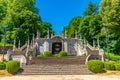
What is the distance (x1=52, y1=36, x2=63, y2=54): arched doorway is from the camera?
165 feet

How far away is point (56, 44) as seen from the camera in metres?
51.2

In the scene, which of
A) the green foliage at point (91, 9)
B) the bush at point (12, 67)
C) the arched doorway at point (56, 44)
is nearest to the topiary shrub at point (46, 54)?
the arched doorway at point (56, 44)

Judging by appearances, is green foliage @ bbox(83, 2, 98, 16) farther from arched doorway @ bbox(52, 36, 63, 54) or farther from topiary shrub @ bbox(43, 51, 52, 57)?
topiary shrub @ bbox(43, 51, 52, 57)

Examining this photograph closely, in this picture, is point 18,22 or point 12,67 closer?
point 12,67

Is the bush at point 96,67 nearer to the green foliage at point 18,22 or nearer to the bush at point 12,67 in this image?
the bush at point 12,67

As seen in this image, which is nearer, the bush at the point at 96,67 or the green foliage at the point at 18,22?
the bush at the point at 96,67

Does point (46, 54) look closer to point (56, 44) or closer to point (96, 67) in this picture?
point (56, 44)

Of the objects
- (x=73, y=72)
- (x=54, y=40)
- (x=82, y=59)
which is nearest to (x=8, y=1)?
(x=54, y=40)

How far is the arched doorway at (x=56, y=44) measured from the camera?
50.4 metres

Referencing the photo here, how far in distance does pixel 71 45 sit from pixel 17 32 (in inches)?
491

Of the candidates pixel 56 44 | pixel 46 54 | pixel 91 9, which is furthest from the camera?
pixel 91 9

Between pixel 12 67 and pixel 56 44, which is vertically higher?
pixel 56 44

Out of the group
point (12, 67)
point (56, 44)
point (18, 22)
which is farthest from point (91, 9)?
point (12, 67)

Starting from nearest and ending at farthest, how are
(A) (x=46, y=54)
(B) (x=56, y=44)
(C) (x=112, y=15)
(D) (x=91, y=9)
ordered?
(C) (x=112, y=15), (A) (x=46, y=54), (B) (x=56, y=44), (D) (x=91, y=9)
